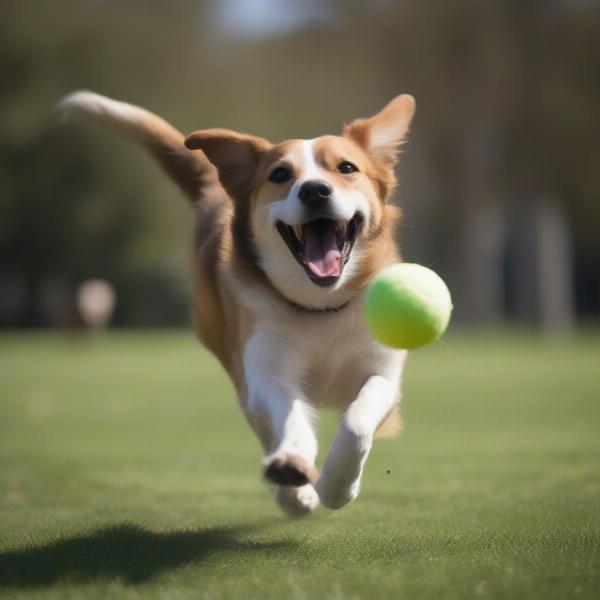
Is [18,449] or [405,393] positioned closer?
[18,449]

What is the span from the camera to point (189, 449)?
8.79 meters

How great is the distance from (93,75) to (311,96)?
22.2 ft

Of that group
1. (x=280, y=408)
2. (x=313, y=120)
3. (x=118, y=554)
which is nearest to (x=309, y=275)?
(x=280, y=408)

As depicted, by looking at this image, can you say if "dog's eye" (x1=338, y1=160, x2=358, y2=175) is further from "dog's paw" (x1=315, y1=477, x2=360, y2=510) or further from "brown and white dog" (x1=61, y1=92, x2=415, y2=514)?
"dog's paw" (x1=315, y1=477, x2=360, y2=510)

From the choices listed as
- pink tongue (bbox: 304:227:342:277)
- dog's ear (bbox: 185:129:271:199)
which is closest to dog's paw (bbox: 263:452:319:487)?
pink tongue (bbox: 304:227:342:277)

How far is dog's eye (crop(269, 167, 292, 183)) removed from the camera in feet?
16.8

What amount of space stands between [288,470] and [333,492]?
1.44ft

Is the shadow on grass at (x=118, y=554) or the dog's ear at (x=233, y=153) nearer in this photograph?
the shadow on grass at (x=118, y=554)

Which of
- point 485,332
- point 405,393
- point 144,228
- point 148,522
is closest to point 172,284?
point 144,228

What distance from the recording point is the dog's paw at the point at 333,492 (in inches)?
175

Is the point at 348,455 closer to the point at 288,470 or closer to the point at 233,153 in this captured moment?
the point at 288,470

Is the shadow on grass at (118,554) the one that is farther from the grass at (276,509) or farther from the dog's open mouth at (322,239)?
the dog's open mouth at (322,239)

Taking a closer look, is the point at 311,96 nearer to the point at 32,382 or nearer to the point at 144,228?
the point at 144,228

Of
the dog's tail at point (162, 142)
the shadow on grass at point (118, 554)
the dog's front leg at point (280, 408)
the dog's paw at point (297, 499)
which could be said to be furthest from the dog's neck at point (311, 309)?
the dog's tail at point (162, 142)
